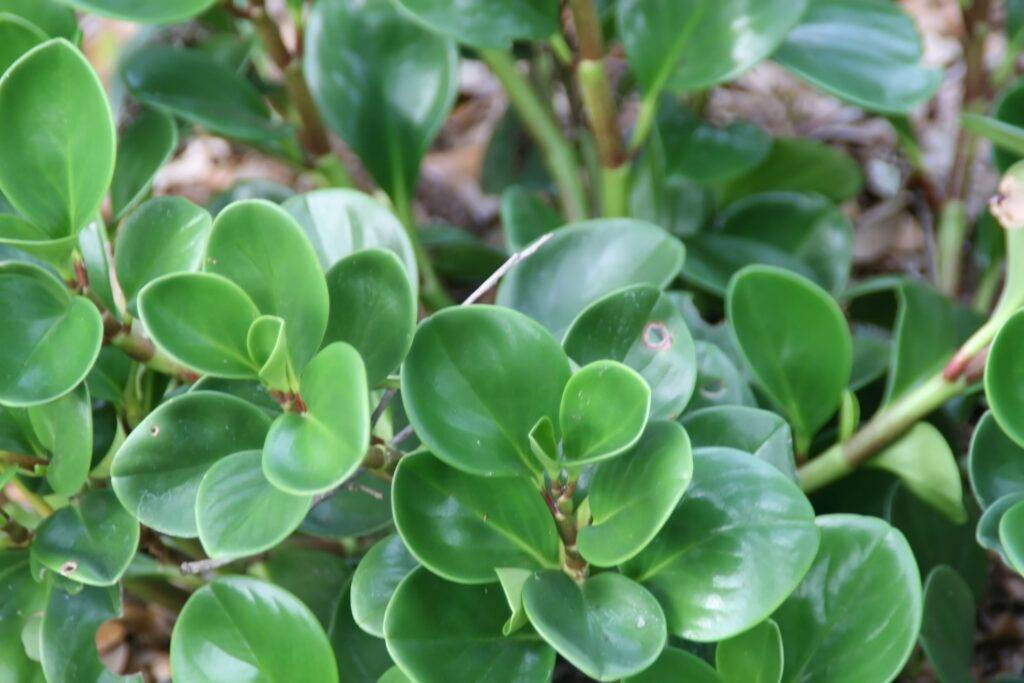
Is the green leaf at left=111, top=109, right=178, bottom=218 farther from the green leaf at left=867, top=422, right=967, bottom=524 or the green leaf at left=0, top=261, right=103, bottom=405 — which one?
the green leaf at left=867, top=422, right=967, bottom=524

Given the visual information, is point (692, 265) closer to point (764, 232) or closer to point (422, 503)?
point (764, 232)

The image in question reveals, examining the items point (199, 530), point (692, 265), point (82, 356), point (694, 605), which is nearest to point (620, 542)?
point (694, 605)

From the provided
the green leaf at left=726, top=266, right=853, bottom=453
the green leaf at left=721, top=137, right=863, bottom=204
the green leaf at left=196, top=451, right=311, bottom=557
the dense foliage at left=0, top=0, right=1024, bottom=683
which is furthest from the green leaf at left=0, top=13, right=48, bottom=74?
the green leaf at left=721, top=137, right=863, bottom=204

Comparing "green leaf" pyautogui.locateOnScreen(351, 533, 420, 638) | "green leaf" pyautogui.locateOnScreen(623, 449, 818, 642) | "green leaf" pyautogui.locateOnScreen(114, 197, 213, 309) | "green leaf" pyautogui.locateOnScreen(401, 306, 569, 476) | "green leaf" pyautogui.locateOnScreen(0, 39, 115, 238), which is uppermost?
"green leaf" pyautogui.locateOnScreen(0, 39, 115, 238)

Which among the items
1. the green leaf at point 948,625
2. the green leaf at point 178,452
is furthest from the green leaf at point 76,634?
the green leaf at point 948,625

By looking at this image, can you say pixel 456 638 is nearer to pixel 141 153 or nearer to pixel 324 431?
pixel 324 431

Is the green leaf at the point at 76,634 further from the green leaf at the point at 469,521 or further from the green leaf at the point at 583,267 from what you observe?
the green leaf at the point at 583,267
